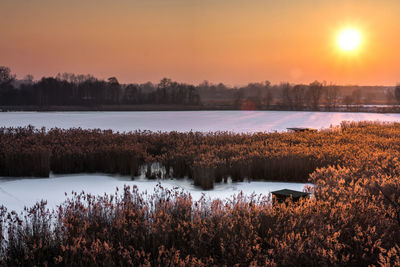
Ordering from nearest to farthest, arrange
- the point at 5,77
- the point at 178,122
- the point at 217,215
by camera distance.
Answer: the point at 217,215, the point at 178,122, the point at 5,77

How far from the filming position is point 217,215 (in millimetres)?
4348

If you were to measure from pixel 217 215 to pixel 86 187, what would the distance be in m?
5.12

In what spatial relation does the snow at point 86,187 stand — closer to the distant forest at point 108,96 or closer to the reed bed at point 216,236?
the reed bed at point 216,236

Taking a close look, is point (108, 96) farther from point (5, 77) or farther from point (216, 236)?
point (216, 236)

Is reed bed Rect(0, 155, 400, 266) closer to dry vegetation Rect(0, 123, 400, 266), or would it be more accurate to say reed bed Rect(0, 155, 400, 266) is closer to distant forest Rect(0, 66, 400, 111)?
dry vegetation Rect(0, 123, 400, 266)

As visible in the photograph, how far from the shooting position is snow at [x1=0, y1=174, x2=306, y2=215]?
7375 millimetres

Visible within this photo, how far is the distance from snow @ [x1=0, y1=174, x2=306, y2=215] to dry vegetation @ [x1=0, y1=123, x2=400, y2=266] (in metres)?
0.45

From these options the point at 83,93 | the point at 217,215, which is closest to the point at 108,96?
the point at 83,93

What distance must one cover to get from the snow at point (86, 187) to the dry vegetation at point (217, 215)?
1.47 feet

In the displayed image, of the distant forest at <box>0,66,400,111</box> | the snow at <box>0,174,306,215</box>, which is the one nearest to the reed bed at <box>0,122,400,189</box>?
the snow at <box>0,174,306,215</box>

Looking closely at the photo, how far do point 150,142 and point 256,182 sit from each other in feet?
19.6

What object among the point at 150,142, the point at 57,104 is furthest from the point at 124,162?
the point at 57,104

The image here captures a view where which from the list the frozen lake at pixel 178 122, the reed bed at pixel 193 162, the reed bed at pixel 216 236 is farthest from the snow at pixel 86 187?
the frozen lake at pixel 178 122

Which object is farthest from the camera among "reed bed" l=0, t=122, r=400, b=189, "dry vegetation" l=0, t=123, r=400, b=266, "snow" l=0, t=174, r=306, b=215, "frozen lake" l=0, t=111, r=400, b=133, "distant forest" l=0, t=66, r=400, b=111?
"distant forest" l=0, t=66, r=400, b=111
